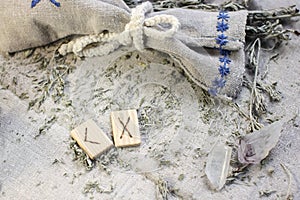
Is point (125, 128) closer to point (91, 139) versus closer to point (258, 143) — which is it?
point (91, 139)

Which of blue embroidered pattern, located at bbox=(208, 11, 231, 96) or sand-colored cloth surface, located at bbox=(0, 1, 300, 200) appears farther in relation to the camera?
blue embroidered pattern, located at bbox=(208, 11, 231, 96)

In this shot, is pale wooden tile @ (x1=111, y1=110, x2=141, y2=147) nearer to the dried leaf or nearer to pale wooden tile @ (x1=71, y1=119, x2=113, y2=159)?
pale wooden tile @ (x1=71, y1=119, x2=113, y2=159)

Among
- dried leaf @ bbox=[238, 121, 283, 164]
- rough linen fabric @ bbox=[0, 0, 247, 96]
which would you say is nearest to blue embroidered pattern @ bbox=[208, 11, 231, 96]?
rough linen fabric @ bbox=[0, 0, 247, 96]

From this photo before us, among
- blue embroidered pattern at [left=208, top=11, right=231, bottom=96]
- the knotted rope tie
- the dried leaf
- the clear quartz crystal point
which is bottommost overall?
the clear quartz crystal point

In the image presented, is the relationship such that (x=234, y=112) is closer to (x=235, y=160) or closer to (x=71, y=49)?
(x=235, y=160)

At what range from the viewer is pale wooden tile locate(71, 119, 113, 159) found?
1.01m

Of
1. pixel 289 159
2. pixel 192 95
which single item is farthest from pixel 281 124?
pixel 192 95

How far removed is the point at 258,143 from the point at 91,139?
0.33 metres

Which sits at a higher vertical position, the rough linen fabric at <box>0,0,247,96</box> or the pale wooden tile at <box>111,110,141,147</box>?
the rough linen fabric at <box>0,0,247,96</box>

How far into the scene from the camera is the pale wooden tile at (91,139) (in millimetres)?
1013

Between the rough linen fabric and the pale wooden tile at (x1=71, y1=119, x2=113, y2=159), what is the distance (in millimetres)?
200

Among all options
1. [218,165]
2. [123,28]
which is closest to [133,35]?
[123,28]

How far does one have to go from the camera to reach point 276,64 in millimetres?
1167

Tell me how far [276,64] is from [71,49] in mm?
457
